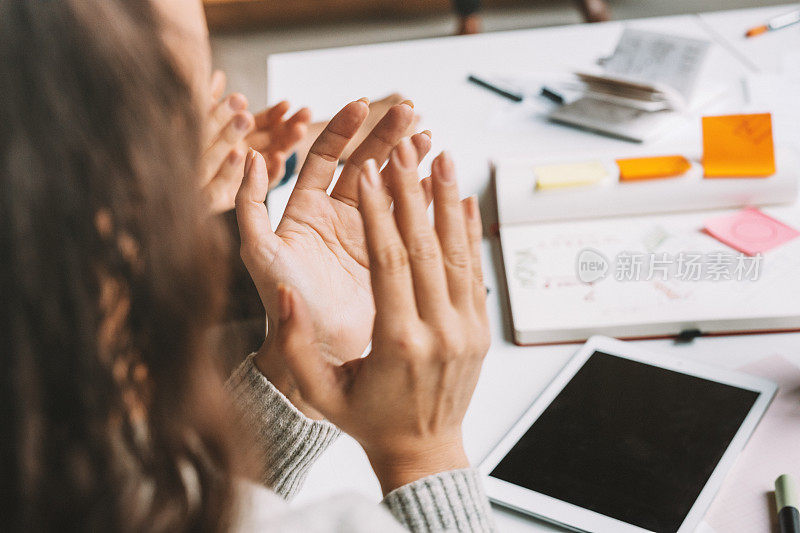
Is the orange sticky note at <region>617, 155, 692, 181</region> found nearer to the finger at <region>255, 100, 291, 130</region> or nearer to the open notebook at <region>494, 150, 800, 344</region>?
the open notebook at <region>494, 150, 800, 344</region>

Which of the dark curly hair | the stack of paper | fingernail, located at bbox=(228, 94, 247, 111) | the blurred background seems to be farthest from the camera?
the blurred background

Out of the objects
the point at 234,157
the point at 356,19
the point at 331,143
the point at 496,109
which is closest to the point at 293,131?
the point at 234,157

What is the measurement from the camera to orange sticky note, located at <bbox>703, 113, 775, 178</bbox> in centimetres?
104

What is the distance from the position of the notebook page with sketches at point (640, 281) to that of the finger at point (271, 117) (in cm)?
39

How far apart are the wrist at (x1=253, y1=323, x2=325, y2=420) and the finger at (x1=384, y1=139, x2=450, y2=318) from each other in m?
0.22

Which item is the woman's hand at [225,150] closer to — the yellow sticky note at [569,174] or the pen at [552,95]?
the yellow sticky note at [569,174]

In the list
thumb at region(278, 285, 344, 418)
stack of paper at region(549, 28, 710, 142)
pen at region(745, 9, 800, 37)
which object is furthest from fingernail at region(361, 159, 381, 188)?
pen at region(745, 9, 800, 37)

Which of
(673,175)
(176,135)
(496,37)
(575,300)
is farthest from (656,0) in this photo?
(176,135)

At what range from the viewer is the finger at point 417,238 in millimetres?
591

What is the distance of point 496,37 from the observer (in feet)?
5.60

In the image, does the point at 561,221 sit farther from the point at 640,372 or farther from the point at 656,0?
the point at 656,0

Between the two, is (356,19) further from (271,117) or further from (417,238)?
(417,238)

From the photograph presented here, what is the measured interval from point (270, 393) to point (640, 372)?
0.40 metres

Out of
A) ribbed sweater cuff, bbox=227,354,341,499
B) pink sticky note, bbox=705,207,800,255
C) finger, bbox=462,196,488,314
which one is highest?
finger, bbox=462,196,488,314
